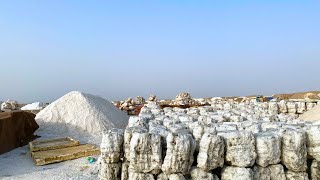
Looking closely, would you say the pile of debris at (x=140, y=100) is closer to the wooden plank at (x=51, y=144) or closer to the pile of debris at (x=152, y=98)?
the pile of debris at (x=152, y=98)

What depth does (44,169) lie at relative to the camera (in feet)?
28.9

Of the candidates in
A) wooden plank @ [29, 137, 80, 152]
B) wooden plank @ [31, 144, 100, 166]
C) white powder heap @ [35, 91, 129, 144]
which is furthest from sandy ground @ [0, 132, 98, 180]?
white powder heap @ [35, 91, 129, 144]

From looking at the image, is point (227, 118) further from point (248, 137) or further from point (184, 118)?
point (248, 137)

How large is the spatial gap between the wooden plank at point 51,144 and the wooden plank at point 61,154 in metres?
0.27

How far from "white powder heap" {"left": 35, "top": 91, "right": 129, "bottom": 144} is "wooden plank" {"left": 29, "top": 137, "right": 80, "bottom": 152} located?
1099mm

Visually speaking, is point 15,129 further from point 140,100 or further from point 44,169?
point 140,100

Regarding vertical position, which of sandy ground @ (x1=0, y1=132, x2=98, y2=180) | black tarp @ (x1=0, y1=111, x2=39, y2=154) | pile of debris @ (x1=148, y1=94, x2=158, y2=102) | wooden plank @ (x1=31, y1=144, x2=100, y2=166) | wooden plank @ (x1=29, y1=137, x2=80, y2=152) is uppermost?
pile of debris @ (x1=148, y1=94, x2=158, y2=102)

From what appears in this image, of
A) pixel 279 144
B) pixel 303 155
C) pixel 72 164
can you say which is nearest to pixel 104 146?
pixel 279 144

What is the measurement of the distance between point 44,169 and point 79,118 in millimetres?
6346

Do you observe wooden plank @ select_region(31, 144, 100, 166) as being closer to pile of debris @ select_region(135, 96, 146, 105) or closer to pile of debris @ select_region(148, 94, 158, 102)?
pile of debris @ select_region(148, 94, 158, 102)

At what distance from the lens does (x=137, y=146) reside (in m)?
4.63

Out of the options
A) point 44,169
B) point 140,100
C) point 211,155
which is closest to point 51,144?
point 44,169

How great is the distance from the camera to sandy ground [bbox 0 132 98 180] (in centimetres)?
797

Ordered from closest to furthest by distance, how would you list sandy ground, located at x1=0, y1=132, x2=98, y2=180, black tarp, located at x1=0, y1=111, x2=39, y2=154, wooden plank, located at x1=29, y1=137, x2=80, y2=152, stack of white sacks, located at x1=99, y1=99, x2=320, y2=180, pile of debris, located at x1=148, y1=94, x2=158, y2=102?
stack of white sacks, located at x1=99, y1=99, x2=320, y2=180
sandy ground, located at x1=0, y1=132, x2=98, y2=180
wooden plank, located at x1=29, y1=137, x2=80, y2=152
black tarp, located at x1=0, y1=111, x2=39, y2=154
pile of debris, located at x1=148, y1=94, x2=158, y2=102
